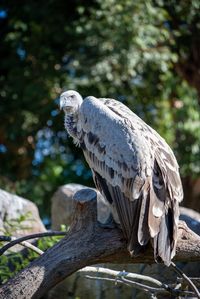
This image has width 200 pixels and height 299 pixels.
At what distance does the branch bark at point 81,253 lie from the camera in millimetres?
4484

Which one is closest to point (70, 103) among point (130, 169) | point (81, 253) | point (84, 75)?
point (130, 169)

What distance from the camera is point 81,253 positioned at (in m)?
4.60

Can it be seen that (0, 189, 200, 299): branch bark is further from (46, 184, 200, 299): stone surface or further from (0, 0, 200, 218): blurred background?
(0, 0, 200, 218): blurred background

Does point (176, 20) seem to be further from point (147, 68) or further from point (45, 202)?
point (45, 202)

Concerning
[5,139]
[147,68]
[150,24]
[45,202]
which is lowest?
[45,202]

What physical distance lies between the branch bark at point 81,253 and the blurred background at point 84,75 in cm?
697

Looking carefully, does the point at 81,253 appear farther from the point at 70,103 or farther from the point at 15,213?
the point at 15,213

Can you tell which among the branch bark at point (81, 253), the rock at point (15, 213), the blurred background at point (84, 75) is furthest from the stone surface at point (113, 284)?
the blurred background at point (84, 75)

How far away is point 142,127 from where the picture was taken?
535 cm

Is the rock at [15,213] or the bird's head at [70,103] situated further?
the rock at [15,213]

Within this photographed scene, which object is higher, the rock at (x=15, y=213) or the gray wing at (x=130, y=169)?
the gray wing at (x=130, y=169)

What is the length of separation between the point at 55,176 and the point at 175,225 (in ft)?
31.7

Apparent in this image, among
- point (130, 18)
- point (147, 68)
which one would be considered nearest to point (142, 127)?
point (130, 18)

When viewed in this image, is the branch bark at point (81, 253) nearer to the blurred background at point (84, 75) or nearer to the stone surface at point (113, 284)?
the stone surface at point (113, 284)
